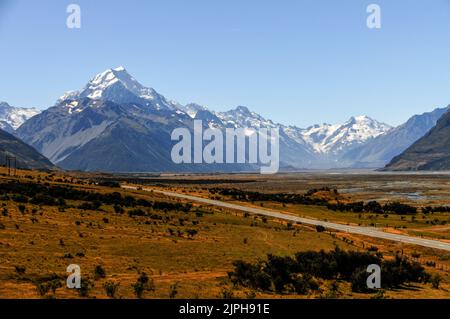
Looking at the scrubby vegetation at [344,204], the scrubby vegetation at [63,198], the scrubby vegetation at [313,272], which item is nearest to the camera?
the scrubby vegetation at [313,272]

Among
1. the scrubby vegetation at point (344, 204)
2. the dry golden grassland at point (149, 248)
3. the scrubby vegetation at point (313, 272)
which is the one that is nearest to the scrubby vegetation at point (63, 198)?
the dry golden grassland at point (149, 248)

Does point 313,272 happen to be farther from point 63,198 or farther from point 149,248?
point 63,198

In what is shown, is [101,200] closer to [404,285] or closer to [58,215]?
[58,215]

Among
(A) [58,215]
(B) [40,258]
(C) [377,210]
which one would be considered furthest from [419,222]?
(B) [40,258]

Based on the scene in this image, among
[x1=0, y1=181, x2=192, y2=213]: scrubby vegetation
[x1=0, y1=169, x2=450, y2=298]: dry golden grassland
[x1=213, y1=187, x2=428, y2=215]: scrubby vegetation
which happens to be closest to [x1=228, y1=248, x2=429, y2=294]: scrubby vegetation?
[x1=0, y1=169, x2=450, y2=298]: dry golden grassland

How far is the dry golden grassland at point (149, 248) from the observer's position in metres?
29.4

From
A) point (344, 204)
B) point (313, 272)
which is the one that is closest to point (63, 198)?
point (313, 272)

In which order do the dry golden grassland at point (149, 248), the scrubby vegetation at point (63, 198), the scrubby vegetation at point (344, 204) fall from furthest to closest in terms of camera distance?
1. the scrubby vegetation at point (344, 204)
2. the scrubby vegetation at point (63, 198)
3. the dry golden grassland at point (149, 248)

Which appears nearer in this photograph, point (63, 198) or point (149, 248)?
point (149, 248)

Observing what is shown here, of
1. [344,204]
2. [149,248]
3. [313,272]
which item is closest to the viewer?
[313,272]

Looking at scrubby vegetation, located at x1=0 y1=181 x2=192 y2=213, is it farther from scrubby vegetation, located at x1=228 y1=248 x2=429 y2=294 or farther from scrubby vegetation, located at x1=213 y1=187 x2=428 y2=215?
scrubby vegetation, located at x1=213 y1=187 x2=428 y2=215

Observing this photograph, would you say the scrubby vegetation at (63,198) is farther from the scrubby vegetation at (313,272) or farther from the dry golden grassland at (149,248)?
the scrubby vegetation at (313,272)

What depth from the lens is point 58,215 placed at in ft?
180

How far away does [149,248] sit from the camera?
139ft
